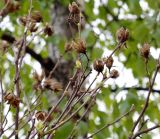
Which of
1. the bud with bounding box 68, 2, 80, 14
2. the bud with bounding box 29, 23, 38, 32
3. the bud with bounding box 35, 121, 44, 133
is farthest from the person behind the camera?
the bud with bounding box 29, 23, 38, 32

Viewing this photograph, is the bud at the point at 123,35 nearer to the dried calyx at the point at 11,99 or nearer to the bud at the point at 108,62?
the bud at the point at 108,62

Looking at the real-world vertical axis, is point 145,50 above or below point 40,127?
above

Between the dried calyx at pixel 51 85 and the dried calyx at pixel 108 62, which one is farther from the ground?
the dried calyx at pixel 51 85

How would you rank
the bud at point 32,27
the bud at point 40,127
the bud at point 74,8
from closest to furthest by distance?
the bud at point 40,127, the bud at point 74,8, the bud at point 32,27

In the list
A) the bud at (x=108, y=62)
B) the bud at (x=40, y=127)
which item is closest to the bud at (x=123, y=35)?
the bud at (x=108, y=62)

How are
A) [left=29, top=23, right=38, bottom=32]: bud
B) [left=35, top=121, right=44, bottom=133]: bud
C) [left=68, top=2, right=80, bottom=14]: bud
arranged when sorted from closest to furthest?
[left=35, top=121, right=44, bottom=133]: bud
[left=68, top=2, right=80, bottom=14]: bud
[left=29, top=23, right=38, bottom=32]: bud

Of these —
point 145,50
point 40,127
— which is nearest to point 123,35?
point 145,50

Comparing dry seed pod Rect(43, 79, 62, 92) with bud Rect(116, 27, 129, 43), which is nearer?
bud Rect(116, 27, 129, 43)

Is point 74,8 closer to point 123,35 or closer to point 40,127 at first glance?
point 123,35

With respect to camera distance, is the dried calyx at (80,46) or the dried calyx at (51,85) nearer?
the dried calyx at (80,46)

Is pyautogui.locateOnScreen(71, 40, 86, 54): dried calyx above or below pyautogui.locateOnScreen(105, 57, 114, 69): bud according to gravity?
above

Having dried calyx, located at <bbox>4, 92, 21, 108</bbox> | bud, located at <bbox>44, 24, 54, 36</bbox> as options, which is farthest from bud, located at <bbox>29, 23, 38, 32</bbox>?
dried calyx, located at <bbox>4, 92, 21, 108</bbox>

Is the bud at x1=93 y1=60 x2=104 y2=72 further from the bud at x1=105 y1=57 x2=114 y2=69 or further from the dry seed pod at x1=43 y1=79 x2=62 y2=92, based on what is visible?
the dry seed pod at x1=43 y1=79 x2=62 y2=92

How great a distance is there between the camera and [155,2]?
83.6 inches
